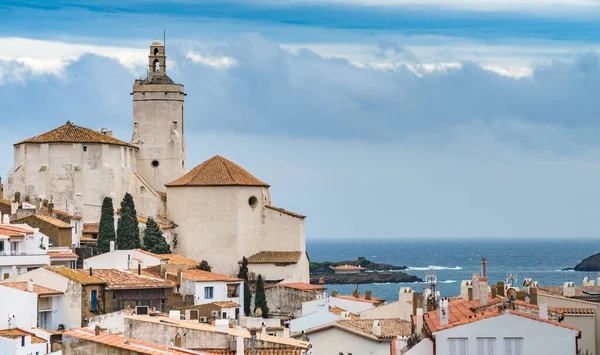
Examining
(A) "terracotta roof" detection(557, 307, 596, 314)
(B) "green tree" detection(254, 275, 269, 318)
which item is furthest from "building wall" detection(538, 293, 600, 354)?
(B) "green tree" detection(254, 275, 269, 318)

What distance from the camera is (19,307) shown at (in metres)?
44.1

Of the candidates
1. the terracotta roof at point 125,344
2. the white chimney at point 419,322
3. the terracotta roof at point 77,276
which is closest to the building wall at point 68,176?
the terracotta roof at point 77,276

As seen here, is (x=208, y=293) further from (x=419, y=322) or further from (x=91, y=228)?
(x=419, y=322)

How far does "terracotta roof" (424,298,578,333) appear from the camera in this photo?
1220 inches

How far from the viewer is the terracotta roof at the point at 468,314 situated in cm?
3098

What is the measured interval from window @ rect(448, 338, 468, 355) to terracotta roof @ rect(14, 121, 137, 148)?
5578 cm

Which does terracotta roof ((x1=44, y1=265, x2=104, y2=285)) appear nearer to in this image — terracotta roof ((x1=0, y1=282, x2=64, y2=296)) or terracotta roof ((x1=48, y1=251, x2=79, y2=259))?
terracotta roof ((x1=0, y1=282, x2=64, y2=296))

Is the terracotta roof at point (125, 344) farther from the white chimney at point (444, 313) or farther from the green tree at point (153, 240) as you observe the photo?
the green tree at point (153, 240)

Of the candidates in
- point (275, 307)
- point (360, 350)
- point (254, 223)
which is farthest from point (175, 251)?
point (360, 350)

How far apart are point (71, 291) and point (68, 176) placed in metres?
34.8

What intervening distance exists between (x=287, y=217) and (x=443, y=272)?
320 feet

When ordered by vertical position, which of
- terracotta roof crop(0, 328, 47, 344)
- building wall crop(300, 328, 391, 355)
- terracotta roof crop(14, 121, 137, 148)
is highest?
terracotta roof crop(14, 121, 137, 148)

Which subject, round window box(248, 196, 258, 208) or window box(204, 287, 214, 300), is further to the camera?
round window box(248, 196, 258, 208)

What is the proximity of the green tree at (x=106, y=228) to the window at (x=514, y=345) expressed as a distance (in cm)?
4651
